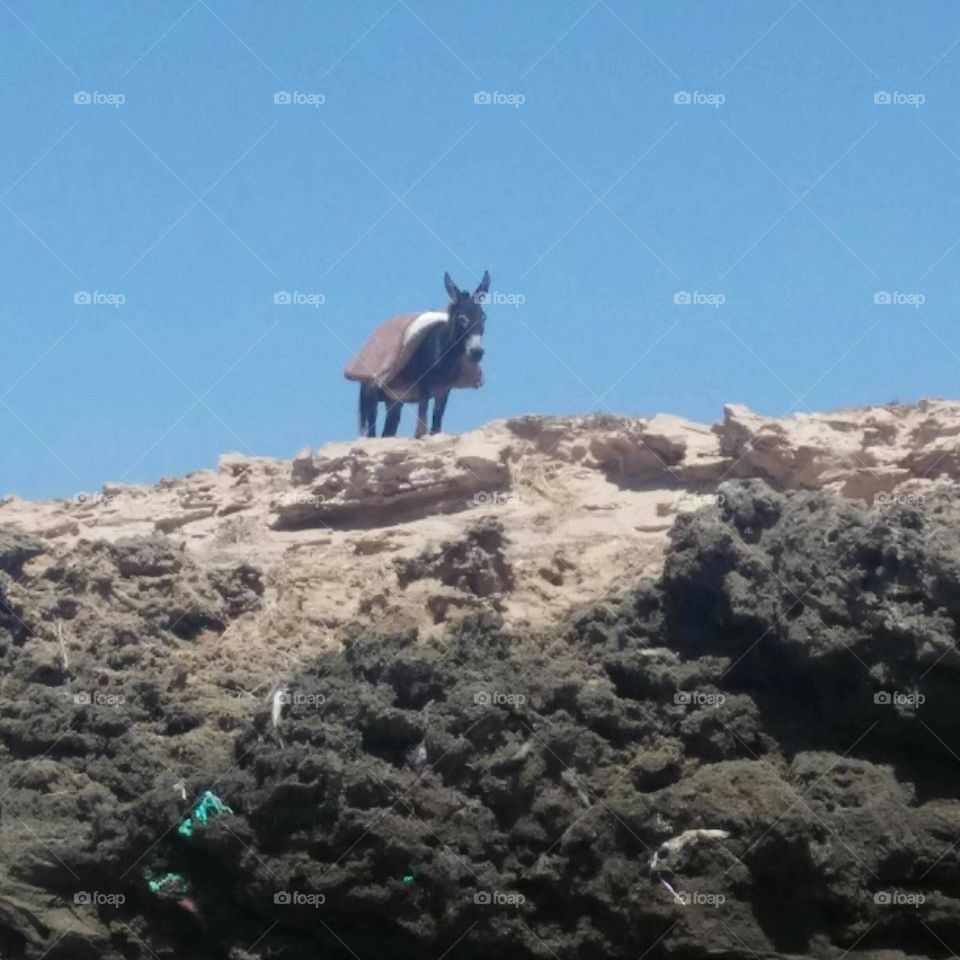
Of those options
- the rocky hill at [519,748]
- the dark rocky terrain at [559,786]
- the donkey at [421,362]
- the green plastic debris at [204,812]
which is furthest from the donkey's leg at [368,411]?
the green plastic debris at [204,812]

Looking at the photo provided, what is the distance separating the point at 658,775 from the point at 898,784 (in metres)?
1.54

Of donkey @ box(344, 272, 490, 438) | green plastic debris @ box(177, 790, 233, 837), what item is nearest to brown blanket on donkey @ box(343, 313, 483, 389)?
donkey @ box(344, 272, 490, 438)

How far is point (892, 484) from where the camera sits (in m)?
14.3

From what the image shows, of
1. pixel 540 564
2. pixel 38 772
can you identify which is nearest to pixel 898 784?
pixel 540 564

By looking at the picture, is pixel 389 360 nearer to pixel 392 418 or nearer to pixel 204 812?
pixel 392 418

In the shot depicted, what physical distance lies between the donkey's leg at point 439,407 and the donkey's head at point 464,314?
1.83ft

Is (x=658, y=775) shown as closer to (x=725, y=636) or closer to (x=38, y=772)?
(x=725, y=636)

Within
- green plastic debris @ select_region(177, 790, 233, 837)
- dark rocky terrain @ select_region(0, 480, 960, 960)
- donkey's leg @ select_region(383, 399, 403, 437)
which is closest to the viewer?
dark rocky terrain @ select_region(0, 480, 960, 960)

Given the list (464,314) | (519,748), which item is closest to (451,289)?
(464,314)

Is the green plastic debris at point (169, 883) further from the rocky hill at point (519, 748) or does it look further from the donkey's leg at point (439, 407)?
the donkey's leg at point (439, 407)

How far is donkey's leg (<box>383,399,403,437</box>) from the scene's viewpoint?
19922mm

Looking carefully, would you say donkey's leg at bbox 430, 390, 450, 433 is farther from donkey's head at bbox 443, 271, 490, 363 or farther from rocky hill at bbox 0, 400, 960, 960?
rocky hill at bbox 0, 400, 960, 960

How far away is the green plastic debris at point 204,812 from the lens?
37.7 ft

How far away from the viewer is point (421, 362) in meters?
20.2
